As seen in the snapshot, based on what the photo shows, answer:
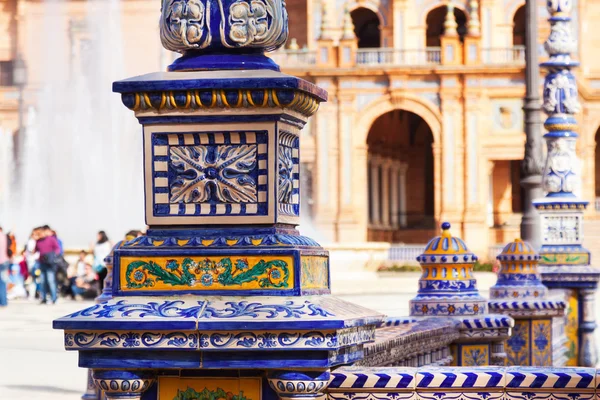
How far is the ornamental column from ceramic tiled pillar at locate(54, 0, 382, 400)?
9.89 metres

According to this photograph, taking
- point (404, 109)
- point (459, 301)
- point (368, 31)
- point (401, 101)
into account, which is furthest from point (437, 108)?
point (459, 301)

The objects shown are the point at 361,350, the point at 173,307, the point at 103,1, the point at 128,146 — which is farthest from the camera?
the point at 103,1

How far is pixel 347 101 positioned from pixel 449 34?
3932 mm

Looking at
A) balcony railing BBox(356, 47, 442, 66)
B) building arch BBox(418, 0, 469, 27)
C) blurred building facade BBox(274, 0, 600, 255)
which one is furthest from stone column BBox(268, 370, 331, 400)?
building arch BBox(418, 0, 469, 27)

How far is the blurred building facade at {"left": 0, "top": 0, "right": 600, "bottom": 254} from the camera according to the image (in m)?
47.8

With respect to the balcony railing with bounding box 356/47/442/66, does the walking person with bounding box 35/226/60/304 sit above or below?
below

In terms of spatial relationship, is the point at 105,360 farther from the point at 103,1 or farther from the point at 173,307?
the point at 103,1

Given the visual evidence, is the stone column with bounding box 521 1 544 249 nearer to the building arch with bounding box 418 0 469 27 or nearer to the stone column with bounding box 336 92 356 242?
the stone column with bounding box 336 92 356 242

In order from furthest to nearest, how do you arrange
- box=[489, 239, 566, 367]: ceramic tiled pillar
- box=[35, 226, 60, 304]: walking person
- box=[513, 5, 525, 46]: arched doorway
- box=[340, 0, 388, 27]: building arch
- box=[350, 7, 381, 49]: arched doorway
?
A: box=[350, 7, 381, 49]: arched doorway
box=[513, 5, 525, 46]: arched doorway
box=[340, 0, 388, 27]: building arch
box=[35, 226, 60, 304]: walking person
box=[489, 239, 566, 367]: ceramic tiled pillar

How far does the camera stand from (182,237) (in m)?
4.43

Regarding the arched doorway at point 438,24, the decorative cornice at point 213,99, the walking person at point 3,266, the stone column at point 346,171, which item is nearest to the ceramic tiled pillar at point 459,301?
the decorative cornice at point 213,99

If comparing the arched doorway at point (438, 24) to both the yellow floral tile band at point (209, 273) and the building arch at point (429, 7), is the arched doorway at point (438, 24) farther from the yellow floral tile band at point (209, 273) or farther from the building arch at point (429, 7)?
the yellow floral tile band at point (209, 273)

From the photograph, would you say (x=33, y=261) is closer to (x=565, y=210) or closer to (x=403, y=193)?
(x=565, y=210)

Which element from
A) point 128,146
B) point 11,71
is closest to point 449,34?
point 128,146
